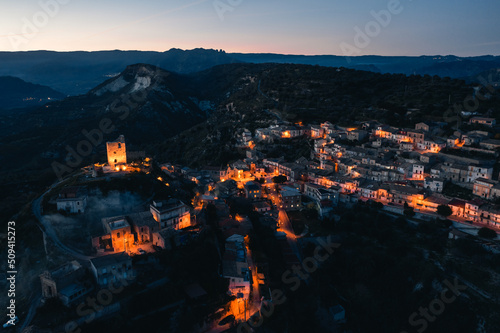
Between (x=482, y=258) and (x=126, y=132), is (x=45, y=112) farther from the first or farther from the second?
(x=482, y=258)

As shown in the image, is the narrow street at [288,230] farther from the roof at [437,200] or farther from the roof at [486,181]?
the roof at [486,181]

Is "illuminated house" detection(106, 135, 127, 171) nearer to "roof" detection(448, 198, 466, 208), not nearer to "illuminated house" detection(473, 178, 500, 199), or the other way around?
"roof" detection(448, 198, 466, 208)

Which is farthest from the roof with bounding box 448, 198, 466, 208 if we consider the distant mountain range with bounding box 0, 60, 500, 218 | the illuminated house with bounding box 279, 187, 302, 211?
the distant mountain range with bounding box 0, 60, 500, 218

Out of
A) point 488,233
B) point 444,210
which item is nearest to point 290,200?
point 444,210

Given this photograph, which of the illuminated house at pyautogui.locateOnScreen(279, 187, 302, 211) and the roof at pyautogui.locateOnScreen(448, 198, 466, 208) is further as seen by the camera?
the illuminated house at pyautogui.locateOnScreen(279, 187, 302, 211)

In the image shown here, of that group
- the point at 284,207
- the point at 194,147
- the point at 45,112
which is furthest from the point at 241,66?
the point at 284,207
